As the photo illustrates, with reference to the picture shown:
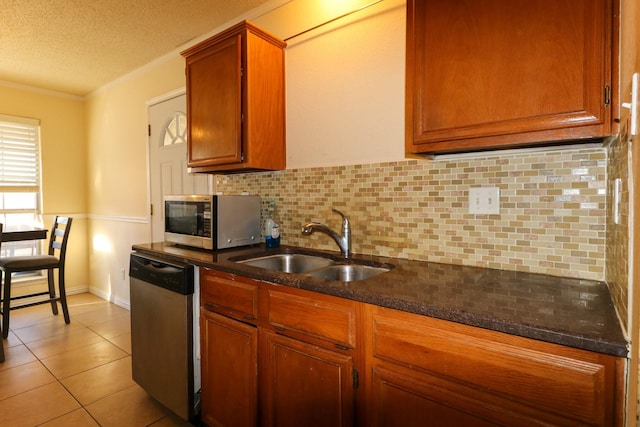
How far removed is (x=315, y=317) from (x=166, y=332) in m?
1.00

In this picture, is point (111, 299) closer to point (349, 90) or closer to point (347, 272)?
point (347, 272)

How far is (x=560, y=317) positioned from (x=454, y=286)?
340 mm

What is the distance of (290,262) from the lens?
76.7 inches

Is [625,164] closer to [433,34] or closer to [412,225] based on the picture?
[433,34]

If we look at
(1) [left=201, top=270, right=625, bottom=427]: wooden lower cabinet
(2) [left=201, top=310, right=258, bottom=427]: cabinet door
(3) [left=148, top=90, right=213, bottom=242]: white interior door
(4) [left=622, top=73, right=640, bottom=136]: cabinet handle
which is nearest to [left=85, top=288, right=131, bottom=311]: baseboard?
(3) [left=148, top=90, right=213, bottom=242]: white interior door

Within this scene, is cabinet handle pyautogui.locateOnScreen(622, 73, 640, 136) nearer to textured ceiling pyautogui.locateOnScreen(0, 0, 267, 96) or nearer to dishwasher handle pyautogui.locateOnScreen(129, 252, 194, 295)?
dishwasher handle pyautogui.locateOnScreen(129, 252, 194, 295)

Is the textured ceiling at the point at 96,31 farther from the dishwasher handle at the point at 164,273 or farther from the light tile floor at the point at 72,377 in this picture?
the light tile floor at the point at 72,377

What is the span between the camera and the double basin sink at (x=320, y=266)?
5.34ft

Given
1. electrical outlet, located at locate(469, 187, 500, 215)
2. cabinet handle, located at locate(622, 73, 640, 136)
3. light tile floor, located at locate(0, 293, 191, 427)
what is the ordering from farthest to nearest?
light tile floor, located at locate(0, 293, 191, 427), electrical outlet, located at locate(469, 187, 500, 215), cabinet handle, located at locate(622, 73, 640, 136)

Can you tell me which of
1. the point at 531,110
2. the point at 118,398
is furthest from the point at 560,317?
the point at 118,398

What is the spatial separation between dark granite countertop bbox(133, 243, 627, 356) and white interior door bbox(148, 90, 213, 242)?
61.1 inches

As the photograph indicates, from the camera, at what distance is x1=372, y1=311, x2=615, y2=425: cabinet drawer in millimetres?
751

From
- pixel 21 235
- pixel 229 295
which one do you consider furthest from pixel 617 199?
A: pixel 21 235

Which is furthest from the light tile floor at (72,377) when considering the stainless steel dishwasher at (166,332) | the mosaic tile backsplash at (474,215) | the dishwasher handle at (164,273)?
the mosaic tile backsplash at (474,215)
